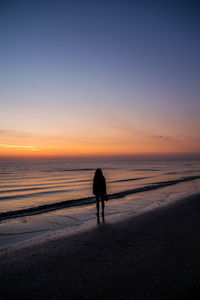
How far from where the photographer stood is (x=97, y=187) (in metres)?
9.30

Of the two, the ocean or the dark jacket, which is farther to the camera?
the ocean

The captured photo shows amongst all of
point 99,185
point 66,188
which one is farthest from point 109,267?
point 66,188

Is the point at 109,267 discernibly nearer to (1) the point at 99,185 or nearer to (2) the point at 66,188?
(1) the point at 99,185

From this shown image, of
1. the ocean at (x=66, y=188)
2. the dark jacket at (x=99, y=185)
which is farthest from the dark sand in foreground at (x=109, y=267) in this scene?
the ocean at (x=66, y=188)

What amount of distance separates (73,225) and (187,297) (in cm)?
669

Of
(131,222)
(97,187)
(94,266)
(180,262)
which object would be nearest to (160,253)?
(180,262)

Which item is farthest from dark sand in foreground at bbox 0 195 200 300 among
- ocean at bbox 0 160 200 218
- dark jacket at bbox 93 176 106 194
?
ocean at bbox 0 160 200 218

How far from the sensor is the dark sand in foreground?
3.79m

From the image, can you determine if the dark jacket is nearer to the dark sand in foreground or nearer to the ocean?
the dark sand in foreground

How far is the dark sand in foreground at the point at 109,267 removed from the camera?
3.79 meters

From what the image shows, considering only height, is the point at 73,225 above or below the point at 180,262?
below

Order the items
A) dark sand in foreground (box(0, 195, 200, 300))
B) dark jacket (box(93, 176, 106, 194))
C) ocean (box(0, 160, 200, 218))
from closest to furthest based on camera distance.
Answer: dark sand in foreground (box(0, 195, 200, 300)) → dark jacket (box(93, 176, 106, 194)) → ocean (box(0, 160, 200, 218))

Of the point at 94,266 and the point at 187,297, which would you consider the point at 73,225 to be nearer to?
the point at 94,266

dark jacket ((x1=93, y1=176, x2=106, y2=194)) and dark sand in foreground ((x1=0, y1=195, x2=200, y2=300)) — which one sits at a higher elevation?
dark jacket ((x1=93, y1=176, x2=106, y2=194))
